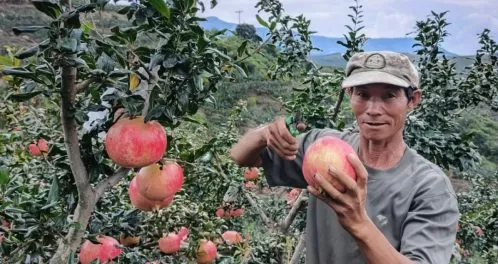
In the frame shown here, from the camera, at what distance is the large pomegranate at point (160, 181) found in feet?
6.48

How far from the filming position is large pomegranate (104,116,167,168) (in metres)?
1.58

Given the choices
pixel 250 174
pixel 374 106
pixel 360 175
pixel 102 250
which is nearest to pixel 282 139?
Answer: pixel 374 106

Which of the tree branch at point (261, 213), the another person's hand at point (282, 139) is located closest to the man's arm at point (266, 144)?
the another person's hand at point (282, 139)

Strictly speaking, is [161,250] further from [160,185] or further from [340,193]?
[340,193]

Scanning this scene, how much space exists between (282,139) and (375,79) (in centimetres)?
30

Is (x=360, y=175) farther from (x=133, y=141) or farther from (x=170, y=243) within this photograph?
(x=170, y=243)

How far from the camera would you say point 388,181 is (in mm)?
1591

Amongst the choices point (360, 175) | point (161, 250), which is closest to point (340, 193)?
point (360, 175)

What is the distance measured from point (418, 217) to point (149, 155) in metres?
0.75

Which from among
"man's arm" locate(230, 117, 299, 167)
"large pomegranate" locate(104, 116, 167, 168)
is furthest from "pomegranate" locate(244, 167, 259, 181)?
"large pomegranate" locate(104, 116, 167, 168)

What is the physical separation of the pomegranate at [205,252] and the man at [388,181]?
723 mm

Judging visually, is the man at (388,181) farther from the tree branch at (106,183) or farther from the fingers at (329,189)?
the tree branch at (106,183)

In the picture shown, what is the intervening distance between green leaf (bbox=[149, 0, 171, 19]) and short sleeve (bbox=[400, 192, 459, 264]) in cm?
79

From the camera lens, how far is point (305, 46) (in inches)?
155
